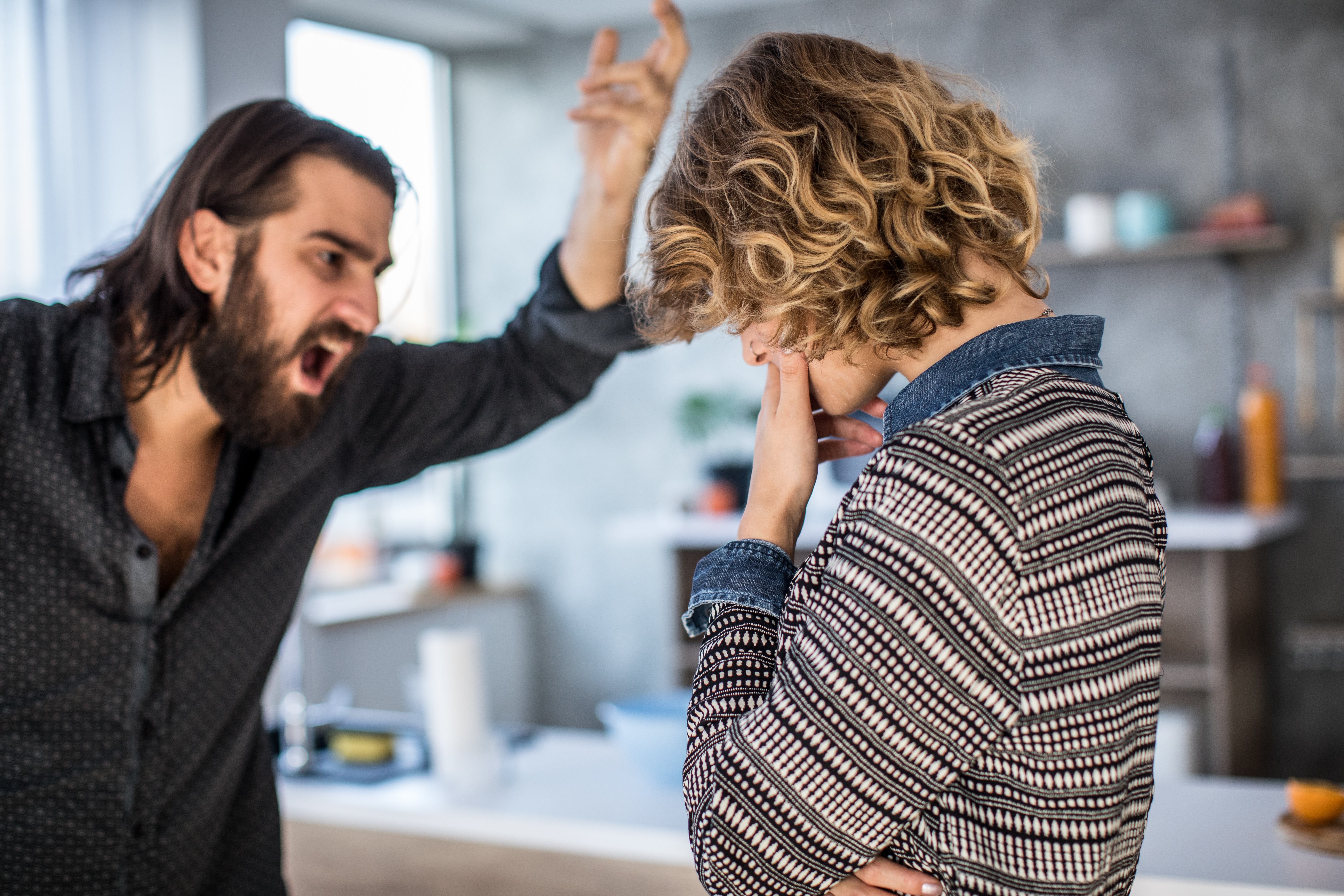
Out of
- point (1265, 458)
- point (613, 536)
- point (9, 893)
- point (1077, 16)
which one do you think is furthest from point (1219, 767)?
point (9, 893)

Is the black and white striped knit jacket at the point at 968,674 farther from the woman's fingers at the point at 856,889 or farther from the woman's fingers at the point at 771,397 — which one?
the woman's fingers at the point at 771,397

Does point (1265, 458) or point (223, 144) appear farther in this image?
point (1265, 458)

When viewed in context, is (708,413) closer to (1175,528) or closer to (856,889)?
(1175,528)

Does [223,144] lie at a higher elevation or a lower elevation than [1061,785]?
higher

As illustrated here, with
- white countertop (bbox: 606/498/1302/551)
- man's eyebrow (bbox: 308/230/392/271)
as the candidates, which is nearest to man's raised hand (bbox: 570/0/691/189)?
man's eyebrow (bbox: 308/230/392/271)

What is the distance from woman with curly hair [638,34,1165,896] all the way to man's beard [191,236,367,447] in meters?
0.58

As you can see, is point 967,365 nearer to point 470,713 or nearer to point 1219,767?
point 470,713

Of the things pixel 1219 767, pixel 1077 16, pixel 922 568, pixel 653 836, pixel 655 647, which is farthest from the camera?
pixel 655 647

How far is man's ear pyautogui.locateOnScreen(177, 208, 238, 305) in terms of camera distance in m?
1.31

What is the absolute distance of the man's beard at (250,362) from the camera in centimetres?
127

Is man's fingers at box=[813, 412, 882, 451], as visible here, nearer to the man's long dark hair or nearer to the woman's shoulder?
the woman's shoulder

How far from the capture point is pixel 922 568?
26.6 inches

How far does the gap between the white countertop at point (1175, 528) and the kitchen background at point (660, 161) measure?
0.10 meters

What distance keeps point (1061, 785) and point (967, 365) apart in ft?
0.93
